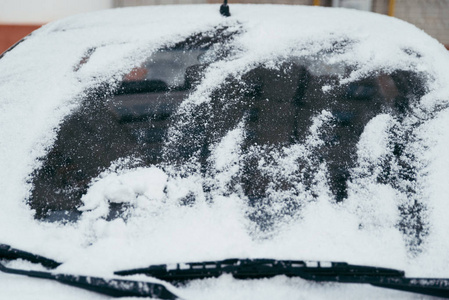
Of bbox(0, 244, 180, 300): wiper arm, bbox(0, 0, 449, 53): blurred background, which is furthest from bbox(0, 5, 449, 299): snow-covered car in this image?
bbox(0, 0, 449, 53): blurred background

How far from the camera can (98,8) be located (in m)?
5.47

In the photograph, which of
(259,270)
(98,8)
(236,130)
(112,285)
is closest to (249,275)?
(259,270)

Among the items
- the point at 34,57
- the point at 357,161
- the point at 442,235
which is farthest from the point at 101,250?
the point at 34,57

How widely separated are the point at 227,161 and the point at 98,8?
479 centimetres

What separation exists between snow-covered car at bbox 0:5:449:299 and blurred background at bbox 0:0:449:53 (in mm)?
→ 3822

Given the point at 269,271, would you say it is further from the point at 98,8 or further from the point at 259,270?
the point at 98,8

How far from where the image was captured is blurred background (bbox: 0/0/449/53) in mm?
5230

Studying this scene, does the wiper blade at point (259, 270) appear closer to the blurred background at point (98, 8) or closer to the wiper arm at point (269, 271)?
the wiper arm at point (269, 271)

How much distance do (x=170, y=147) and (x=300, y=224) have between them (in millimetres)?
466

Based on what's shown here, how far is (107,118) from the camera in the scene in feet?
4.80

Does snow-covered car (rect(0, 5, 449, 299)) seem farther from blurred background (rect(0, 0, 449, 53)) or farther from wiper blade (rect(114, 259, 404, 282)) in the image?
blurred background (rect(0, 0, 449, 53))

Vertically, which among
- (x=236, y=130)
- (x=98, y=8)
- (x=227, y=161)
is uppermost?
(x=98, y=8)

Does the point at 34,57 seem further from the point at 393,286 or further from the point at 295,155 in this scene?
the point at 393,286

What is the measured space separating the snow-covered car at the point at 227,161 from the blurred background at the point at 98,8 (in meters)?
3.82
